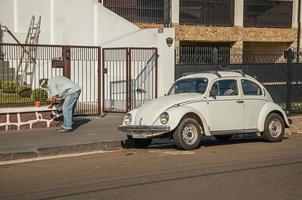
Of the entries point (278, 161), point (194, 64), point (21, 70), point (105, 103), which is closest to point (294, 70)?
point (194, 64)

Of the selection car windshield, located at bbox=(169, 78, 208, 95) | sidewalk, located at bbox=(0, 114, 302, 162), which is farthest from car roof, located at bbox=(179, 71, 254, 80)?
sidewalk, located at bbox=(0, 114, 302, 162)

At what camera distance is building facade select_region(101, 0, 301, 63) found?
3131 cm

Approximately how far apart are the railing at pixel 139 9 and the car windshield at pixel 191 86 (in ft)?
52.4

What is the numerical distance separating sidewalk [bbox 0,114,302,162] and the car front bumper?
0.92 metres

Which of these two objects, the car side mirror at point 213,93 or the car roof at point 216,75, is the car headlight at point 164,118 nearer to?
the car side mirror at point 213,93

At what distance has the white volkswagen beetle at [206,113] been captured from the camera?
12219 mm

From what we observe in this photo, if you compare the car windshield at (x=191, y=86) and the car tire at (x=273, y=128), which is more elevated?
the car windshield at (x=191, y=86)

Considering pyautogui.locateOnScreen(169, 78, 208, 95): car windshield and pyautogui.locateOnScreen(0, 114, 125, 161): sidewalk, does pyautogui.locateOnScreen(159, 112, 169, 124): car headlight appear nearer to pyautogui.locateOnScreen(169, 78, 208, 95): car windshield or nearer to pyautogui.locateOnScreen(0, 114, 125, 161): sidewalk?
pyautogui.locateOnScreen(169, 78, 208, 95): car windshield

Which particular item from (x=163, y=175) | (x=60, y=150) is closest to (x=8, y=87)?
A: (x=60, y=150)

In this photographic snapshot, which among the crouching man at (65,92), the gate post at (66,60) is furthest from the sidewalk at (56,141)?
the gate post at (66,60)

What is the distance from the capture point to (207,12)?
34688 millimetres

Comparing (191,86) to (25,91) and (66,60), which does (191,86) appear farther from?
(25,91)

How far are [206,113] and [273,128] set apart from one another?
209 cm

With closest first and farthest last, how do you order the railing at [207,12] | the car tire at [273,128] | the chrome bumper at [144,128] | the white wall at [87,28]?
the chrome bumper at [144,128]
the car tire at [273,128]
the white wall at [87,28]
the railing at [207,12]
